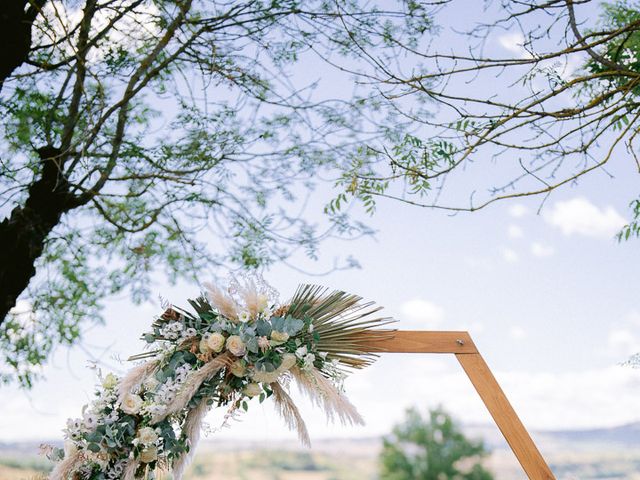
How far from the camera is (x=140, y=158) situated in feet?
16.9

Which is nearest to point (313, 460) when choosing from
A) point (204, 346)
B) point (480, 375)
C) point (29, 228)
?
point (480, 375)

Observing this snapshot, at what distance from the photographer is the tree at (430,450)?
5348 millimetres

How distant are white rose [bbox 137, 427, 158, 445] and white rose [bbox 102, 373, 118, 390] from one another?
216mm

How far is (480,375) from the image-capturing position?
253 centimetres

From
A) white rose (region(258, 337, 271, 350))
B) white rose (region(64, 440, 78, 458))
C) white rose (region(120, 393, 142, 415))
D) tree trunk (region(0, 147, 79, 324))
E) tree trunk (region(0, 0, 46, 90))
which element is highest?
tree trunk (region(0, 0, 46, 90))

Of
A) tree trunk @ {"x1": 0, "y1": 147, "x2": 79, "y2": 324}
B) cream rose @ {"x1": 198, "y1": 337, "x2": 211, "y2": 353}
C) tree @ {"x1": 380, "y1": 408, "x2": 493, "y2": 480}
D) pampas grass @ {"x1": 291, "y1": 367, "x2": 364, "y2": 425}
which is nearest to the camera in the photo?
pampas grass @ {"x1": 291, "y1": 367, "x2": 364, "y2": 425}

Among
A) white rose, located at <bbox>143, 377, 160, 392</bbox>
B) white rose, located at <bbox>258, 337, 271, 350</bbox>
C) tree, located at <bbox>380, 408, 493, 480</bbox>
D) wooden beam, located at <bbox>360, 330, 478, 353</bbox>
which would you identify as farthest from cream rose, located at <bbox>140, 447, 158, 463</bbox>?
tree, located at <bbox>380, 408, 493, 480</bbox>

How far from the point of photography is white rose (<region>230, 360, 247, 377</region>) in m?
2.21

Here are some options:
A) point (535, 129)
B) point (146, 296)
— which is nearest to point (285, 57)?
point (146, 296)

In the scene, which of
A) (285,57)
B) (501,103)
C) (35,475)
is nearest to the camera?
(501,103)

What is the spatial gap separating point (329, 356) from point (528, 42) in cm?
141

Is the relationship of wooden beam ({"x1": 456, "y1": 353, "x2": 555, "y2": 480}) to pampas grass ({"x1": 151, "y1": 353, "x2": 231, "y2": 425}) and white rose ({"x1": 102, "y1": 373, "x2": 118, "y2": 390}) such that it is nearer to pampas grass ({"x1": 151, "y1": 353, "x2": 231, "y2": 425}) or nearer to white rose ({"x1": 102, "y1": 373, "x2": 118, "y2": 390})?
pampas grass ({"x1": 151, "y1": 353, "x2": 231, "y2": 425})

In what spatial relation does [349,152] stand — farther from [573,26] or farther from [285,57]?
[573,26]

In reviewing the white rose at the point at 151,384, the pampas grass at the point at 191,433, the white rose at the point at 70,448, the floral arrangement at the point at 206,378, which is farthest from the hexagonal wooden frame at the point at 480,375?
the white rose at the point at 70,448
